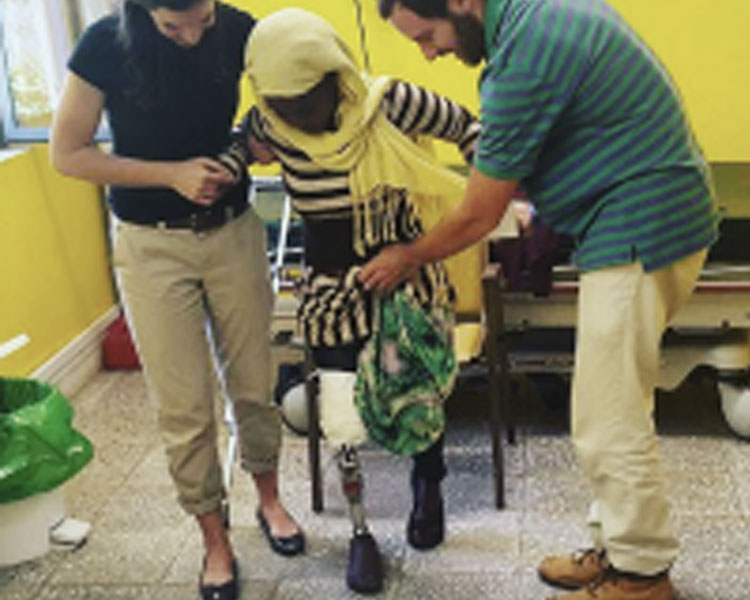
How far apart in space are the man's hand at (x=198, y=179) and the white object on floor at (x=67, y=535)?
3.34 ft

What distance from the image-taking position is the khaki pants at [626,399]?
188 centimetres

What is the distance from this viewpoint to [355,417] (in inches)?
86.4

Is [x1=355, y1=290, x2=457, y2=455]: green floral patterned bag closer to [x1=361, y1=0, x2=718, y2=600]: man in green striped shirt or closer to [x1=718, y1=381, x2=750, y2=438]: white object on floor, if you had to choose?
[x1=361, y1=0, x2=718, y2=600]: man in green striped shirt

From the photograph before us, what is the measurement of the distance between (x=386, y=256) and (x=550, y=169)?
40cm

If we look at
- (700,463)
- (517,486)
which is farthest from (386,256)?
(700,463)

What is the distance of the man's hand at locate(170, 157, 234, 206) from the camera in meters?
2.00

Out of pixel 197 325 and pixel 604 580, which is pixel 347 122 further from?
pixel 604 580

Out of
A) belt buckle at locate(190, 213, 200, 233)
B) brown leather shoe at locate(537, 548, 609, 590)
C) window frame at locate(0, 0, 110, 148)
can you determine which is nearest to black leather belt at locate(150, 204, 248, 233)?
belt buckle at locate(190, 213, 200, 233)

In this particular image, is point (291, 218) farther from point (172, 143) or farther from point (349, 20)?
point (172, 143)

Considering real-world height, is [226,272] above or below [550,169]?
below

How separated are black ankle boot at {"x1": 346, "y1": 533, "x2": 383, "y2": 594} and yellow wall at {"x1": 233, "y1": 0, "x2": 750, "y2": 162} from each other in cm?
158

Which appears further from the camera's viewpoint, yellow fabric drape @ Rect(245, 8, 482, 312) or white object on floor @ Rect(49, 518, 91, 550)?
white object on floor @ Rect(49, 518, 91, 550)

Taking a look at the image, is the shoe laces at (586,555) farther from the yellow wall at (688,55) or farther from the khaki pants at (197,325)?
the yellow wall at (688,55)

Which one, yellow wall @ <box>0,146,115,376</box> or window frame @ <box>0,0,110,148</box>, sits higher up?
window frame @ <box>0,0,110,148</box>
